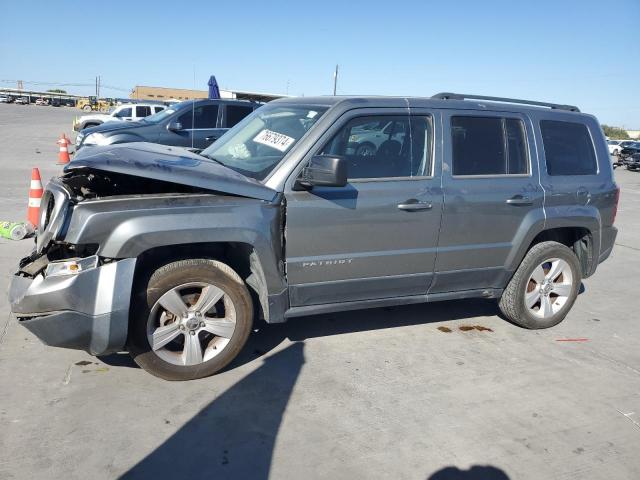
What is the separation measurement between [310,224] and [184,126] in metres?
8.93

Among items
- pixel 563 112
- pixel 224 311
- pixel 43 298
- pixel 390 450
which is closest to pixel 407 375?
pixel 390 450

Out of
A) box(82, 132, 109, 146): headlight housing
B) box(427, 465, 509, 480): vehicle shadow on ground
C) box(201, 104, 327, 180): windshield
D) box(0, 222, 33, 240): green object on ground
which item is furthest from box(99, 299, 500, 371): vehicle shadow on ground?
box(82, 132, 109, 146): headlight housing

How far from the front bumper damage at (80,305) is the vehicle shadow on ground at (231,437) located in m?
0.76

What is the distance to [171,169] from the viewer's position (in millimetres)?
3283

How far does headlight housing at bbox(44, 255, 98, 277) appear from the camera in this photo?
310 cm

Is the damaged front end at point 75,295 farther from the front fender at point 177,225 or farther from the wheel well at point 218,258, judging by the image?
the wheel well at point 218,258

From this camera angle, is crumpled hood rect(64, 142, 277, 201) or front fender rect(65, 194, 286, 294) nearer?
front fender rect(65, 194, 286, 294)

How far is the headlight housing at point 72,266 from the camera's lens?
310 cm

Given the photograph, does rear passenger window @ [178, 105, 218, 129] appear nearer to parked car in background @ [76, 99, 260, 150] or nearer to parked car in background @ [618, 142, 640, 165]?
parked car in background @ [76, 99, 260, 150]

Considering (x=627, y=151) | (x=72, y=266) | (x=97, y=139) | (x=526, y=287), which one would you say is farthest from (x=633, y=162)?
(x=72, y=266)

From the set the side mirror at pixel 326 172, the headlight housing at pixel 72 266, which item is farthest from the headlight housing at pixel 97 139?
the side mirror at pixel 326 172

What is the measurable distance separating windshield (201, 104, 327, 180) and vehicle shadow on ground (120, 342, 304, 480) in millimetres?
1453

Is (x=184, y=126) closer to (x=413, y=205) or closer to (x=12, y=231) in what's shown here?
(x=12, y=231)

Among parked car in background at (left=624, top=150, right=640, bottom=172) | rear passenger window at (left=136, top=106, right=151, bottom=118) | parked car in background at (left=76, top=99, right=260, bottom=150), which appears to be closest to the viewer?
parked car in background at (left=76, top=99, right=260, bottom=150)
